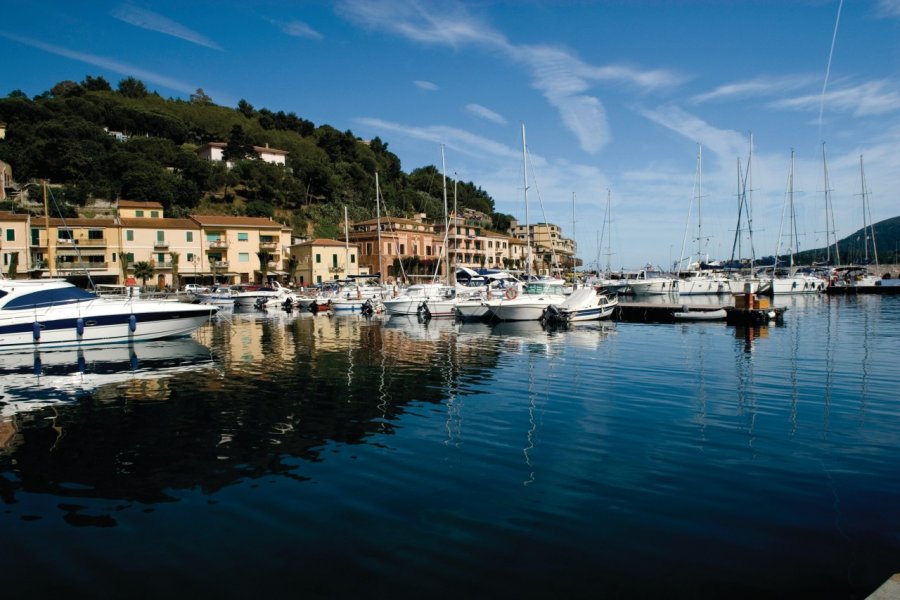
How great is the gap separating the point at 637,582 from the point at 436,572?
2.09 m

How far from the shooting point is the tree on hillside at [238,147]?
10781 cm

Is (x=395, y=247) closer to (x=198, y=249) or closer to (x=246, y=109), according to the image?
(x=198, y=249)

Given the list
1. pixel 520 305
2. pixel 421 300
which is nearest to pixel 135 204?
pixel 421 300

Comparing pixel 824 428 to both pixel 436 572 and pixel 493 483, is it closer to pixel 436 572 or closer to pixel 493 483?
pixel 493 483

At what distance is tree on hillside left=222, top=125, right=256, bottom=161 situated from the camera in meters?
108

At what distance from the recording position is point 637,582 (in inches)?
235

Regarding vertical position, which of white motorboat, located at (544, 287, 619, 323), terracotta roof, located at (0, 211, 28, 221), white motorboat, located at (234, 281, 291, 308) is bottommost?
white motorboat, located at (544, 287, 619, 323)

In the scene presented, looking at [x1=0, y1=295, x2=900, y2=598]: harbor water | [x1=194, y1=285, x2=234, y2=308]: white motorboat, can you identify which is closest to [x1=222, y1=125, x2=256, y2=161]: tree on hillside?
[x1=194, y1=285, x2=234, y2=308]: white motorboat

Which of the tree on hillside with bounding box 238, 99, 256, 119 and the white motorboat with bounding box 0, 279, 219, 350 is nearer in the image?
the white motorboat with bounding box 0, 279, 219, 350

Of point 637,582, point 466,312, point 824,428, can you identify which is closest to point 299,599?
point 637,582

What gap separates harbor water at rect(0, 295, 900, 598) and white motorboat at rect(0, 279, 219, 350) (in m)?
6.70

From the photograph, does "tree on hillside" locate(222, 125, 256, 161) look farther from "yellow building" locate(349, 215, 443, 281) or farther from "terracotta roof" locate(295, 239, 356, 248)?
"terracotta roof" locate(295, 239, 356, 248)

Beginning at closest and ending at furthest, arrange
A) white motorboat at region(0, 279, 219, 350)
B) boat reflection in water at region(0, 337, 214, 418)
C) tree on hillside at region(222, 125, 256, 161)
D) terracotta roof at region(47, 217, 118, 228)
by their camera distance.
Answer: boat reflection in water at region(0, 337, 214, 418) < white motorboat at region(0, 279, 219, 350) < terracotta roof at region(47, 217, 118, 228) < tree on hillside at region(222, 125, 256, 161)

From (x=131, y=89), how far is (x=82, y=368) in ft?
463
